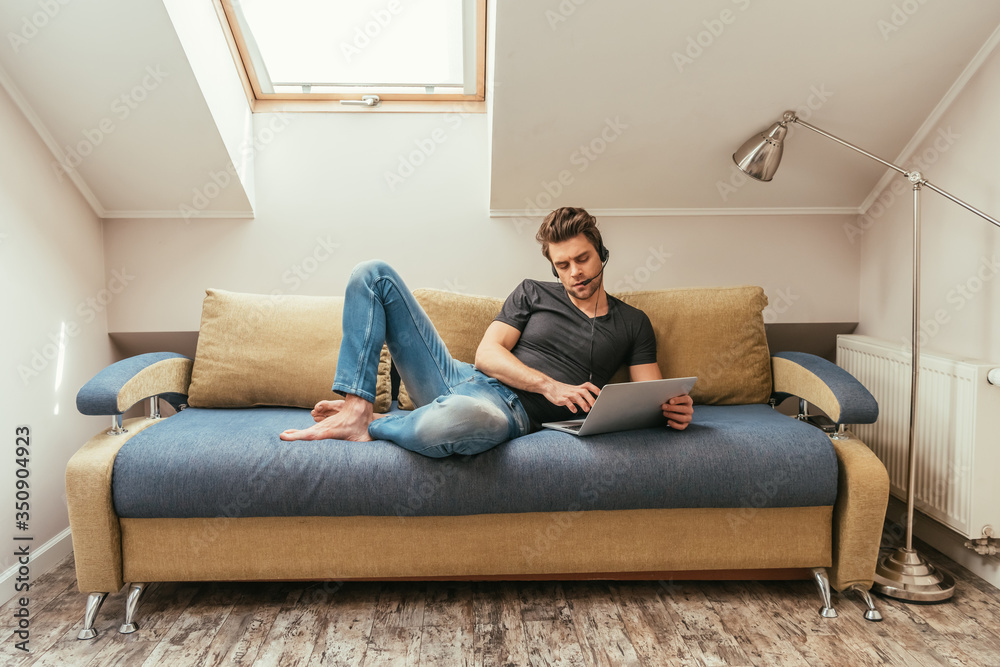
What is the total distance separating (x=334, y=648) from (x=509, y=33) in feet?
5.88

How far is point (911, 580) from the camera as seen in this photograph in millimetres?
1826

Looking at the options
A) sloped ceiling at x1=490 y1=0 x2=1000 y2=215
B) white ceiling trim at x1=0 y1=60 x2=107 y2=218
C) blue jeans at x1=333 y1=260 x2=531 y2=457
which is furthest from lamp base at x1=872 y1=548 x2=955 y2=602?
white ceiling trim at x1=0 y1=60 x2=107 y2=218

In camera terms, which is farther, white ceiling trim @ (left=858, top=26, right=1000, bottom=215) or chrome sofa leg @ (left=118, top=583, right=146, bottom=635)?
white ceiling trim @ (left=858, top=26, right=1000, bottom=215)

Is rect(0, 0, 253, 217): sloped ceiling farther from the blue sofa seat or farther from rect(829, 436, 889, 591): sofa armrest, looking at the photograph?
rect(829, 436, 889, 591): sofa armrest

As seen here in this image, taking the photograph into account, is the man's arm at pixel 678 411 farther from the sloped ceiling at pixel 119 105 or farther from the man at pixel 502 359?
the sloped ceiling at pixel 119 105

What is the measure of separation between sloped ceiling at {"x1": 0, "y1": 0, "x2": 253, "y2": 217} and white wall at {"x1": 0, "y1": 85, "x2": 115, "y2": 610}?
0.09m

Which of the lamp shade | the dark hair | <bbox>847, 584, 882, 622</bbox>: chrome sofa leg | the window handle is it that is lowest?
<bbox>847, 584, 882, 622</bbox>: chrome sofa leg

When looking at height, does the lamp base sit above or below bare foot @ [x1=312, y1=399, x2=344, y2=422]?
below

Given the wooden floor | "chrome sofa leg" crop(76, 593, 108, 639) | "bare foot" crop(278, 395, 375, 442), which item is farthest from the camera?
"bare foot" crop(278, 395, 375, 442)

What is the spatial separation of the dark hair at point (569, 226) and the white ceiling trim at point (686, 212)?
0.65 meters

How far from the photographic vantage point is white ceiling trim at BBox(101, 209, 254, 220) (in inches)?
103

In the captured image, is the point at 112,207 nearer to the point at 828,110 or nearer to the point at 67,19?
the point at 67,19

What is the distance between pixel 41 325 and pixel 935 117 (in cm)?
303

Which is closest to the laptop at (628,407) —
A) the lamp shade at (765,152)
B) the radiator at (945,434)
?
the radiator at (945,434)
